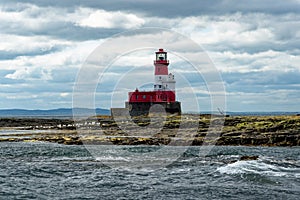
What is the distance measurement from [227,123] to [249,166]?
30.0 metres

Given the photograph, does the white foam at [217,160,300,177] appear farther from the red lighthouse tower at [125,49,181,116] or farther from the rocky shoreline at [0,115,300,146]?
the red lighthouse tower at [125,49,181,116]

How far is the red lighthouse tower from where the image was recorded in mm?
80938

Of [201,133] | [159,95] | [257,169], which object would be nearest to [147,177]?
[257,169]

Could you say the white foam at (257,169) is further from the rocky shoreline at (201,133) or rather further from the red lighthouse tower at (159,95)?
the red lighthouse tower at (159,95)

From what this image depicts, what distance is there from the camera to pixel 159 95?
265ft

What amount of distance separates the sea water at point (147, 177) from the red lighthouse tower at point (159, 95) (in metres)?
40.5

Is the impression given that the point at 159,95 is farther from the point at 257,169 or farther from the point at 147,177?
the point at 147,177

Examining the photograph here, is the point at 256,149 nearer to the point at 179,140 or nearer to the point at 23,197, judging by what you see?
the point at 179,140

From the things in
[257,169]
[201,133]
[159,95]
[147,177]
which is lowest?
[147,177]

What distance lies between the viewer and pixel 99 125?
75.6m

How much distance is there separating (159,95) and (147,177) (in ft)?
175

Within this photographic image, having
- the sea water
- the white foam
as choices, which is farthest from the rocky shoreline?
the white foam

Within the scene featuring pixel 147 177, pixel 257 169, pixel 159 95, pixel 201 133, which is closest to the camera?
pixel 147 177

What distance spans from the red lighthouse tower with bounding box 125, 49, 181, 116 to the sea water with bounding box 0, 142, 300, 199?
40529 mm
